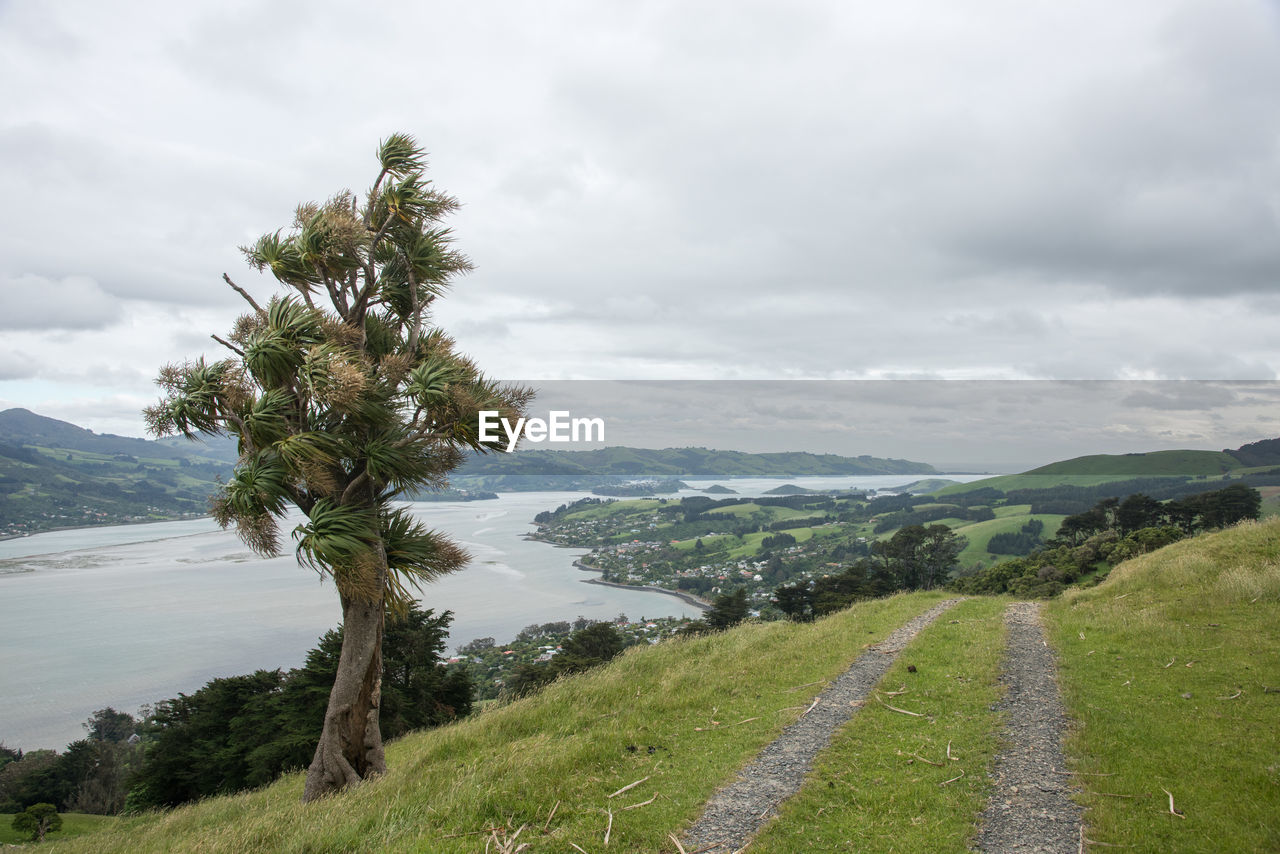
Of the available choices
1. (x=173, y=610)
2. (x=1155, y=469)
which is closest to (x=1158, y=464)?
(x=1155, y=469)

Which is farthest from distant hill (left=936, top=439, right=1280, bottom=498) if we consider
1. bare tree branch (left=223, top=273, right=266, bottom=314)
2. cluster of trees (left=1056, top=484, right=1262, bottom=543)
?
bare tree branch (left=223, top=273, right=266, bottom=314)

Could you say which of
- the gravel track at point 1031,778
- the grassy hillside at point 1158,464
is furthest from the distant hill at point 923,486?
the gravel track at point 1031,778

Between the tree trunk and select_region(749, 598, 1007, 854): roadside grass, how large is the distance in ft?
18.3

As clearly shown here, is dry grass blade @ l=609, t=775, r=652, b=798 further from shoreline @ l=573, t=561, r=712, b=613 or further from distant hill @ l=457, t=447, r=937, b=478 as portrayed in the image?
distant hill @ l=457, t=447, r=937, b=478

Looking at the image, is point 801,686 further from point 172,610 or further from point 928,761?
point 172,610

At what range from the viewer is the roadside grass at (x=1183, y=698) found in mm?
4332

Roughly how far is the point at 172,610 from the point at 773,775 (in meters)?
80.5

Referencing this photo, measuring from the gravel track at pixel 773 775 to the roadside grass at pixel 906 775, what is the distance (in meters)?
0.15

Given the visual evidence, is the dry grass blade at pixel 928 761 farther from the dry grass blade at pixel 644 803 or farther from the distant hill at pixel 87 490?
the distant hill at pixel 87 490

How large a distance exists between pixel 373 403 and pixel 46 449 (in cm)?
26183

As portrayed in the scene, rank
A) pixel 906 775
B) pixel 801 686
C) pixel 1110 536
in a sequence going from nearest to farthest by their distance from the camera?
1. pixel 906 775
2. pixel 801 686
3. pixel 1110 536

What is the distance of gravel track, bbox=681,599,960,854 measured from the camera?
4582 mm

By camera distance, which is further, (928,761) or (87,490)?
(87,490)

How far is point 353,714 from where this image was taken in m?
7.78
